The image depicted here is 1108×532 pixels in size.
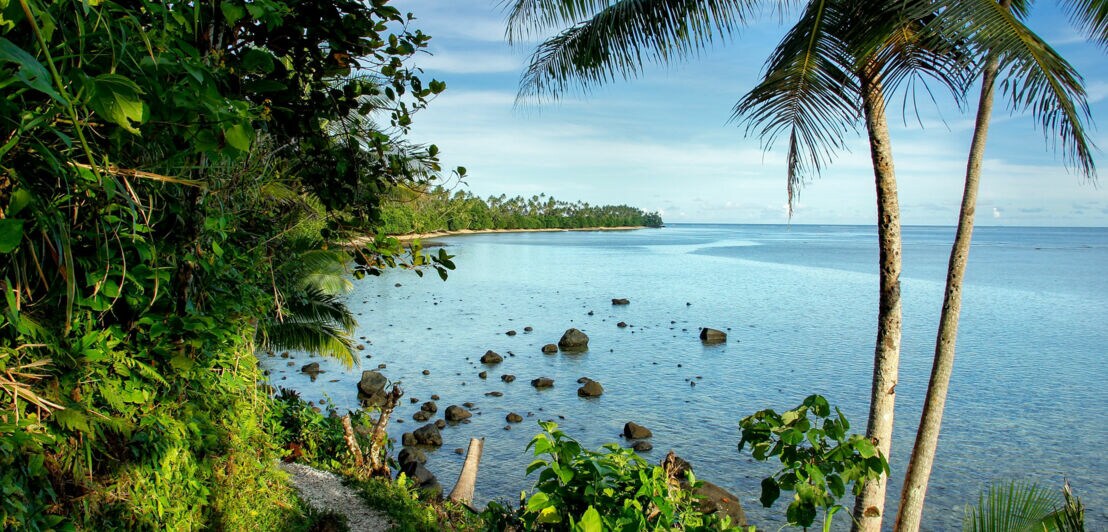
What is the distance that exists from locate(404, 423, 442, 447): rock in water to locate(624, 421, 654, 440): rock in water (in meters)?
3.80

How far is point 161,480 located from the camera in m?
3.19

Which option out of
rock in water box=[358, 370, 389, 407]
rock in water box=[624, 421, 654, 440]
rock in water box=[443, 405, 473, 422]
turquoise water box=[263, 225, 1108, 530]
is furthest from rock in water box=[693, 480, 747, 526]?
rock in water box=[358, 370, 389, 407]

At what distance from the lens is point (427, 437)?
13.1m

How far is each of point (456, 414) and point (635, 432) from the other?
Result: 3.93 m

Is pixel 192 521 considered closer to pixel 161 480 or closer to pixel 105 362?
pixel 161 480

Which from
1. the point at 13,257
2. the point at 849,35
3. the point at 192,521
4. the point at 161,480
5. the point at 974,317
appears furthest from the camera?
the point at 974,317

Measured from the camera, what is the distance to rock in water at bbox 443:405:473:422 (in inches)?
578

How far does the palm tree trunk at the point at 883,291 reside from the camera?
5926 mm

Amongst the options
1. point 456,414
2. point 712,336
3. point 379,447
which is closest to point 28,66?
point 379,447

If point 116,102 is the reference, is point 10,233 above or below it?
below

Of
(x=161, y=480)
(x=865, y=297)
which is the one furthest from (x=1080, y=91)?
(x=865, y=297)

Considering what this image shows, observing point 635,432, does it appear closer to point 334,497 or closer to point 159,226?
→ point 334,497

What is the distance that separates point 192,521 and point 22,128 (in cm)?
258

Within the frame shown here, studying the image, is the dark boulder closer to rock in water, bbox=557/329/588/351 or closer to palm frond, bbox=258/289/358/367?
palm frond, bbox=258/289/358/367
